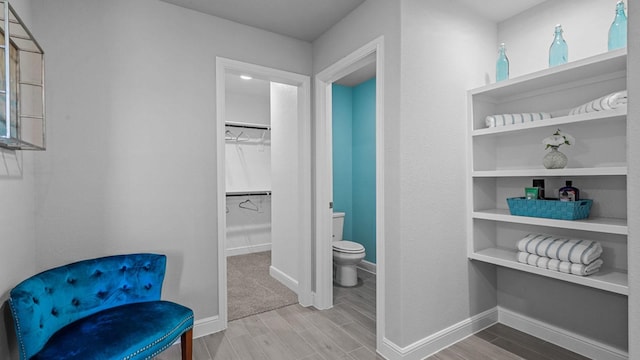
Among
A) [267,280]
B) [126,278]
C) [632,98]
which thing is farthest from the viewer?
[267,280]

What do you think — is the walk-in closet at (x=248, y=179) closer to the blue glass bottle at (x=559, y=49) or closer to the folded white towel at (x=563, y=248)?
the folded white towel at (x=563, y=248)

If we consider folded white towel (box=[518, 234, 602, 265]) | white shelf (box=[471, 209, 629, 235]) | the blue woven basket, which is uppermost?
the blue woven basket

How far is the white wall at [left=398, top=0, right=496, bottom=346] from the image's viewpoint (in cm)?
198

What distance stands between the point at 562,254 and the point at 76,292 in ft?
9.52

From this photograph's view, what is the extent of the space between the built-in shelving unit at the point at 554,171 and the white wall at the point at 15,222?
2803 mm

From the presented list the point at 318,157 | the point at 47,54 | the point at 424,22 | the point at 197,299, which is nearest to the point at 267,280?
the point at 197,299

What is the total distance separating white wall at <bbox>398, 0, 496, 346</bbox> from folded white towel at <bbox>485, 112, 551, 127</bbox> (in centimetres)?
18

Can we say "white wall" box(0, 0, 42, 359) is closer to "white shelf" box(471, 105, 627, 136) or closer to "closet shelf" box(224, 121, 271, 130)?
"closet shelf" box(224, 121, 271, 130)

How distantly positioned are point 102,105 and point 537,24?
3.21m

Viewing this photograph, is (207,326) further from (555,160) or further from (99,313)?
(555,160)

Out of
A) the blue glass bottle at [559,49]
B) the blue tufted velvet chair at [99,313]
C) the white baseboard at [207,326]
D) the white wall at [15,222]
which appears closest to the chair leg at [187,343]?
the blue tufted velvet chair at [99,313]

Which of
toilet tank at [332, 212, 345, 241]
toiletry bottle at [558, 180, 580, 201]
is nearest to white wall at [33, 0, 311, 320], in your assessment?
toilet tank at [332, 212, 345, 241]

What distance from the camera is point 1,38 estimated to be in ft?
4.32

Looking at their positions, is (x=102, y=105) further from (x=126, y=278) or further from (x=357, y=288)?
(x=357, y=288)
